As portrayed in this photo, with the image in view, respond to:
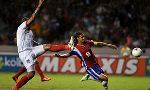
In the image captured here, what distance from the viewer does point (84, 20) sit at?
24797 mm

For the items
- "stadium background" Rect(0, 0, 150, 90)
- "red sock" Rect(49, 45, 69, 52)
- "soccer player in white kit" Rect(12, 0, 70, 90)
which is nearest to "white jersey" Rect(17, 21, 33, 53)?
"soccer player in white kit" Rect(12, 0, 70, 90)

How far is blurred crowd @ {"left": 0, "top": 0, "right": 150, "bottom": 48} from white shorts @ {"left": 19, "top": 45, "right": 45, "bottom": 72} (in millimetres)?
11130

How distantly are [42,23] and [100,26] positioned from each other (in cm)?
278

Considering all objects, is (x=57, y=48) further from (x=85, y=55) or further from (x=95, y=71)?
(x=95, y=71)

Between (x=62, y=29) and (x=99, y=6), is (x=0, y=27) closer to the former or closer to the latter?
(x=62, y=29)

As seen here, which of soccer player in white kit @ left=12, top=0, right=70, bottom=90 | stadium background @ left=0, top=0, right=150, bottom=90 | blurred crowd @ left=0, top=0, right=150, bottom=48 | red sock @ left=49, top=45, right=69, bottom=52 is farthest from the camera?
blurred crowd @ left=0, top=0, right=150, bottom=48

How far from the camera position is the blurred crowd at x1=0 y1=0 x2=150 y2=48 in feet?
79.9

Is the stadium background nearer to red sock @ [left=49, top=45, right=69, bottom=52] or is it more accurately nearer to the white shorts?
red sock @ [left=49, top=45, right=69, bottom=52]

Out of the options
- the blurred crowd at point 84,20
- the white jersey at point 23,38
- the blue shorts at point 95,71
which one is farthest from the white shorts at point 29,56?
the blurred crowd at point 84,20

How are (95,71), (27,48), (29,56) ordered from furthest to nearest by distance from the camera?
(95,71) < (27,48) < (29,56)

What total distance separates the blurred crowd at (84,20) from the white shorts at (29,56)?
11.1m

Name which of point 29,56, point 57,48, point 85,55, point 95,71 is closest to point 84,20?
point 57,48

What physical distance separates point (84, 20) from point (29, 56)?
12.3 m

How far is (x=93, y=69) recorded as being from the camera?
13023mm
